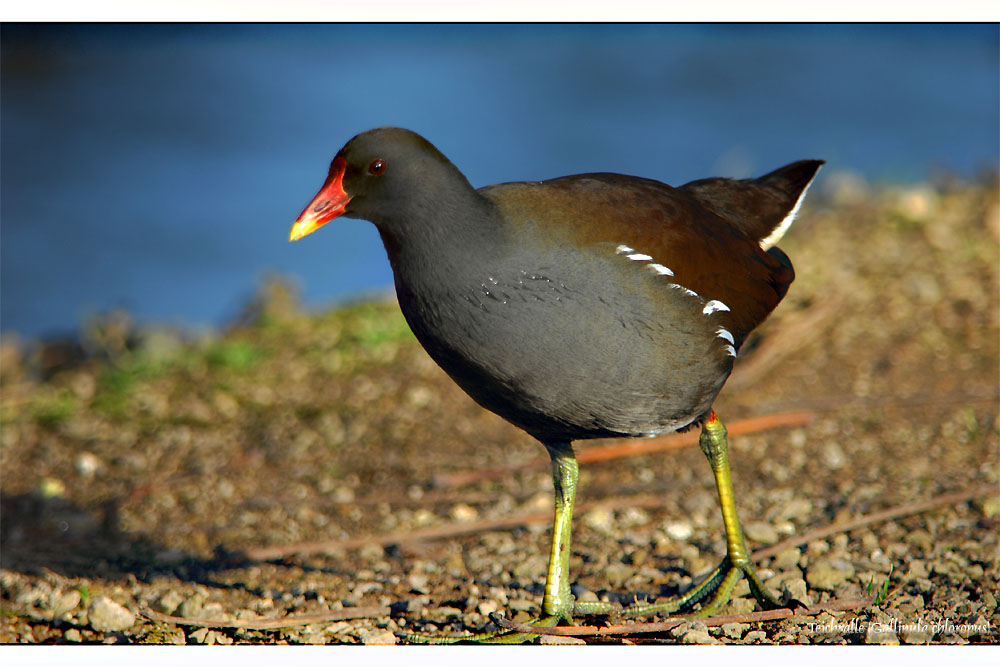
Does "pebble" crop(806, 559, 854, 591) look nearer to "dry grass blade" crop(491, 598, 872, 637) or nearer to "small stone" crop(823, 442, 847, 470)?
"dry grass blade" crop(491, 598, 872, 637)

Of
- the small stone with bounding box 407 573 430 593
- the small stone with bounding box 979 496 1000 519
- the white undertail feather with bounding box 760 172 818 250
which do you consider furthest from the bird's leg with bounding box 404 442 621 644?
the small stone with bounding box 979 496 1000 519

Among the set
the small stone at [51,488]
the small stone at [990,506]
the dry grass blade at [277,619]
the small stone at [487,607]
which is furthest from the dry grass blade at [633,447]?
the small stone at [51,488]

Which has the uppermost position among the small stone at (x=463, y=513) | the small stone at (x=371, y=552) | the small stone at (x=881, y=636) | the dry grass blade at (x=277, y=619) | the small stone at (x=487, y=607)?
the small stone at (x=463, y=513)

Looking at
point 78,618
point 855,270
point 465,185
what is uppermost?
point 855,270

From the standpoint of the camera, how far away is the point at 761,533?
4.48 metres

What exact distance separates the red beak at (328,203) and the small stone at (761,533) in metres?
2.32

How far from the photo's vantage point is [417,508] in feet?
16.9

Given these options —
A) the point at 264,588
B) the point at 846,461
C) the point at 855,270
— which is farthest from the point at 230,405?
the point at 855,270

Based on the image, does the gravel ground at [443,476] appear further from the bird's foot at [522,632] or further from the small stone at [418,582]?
the bird's foot at [522,632]

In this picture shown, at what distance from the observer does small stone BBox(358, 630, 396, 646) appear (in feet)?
11.7

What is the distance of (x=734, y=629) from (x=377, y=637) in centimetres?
121

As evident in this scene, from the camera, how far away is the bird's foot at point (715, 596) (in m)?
3.77

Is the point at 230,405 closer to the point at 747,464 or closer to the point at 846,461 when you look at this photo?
the point at 747,464
